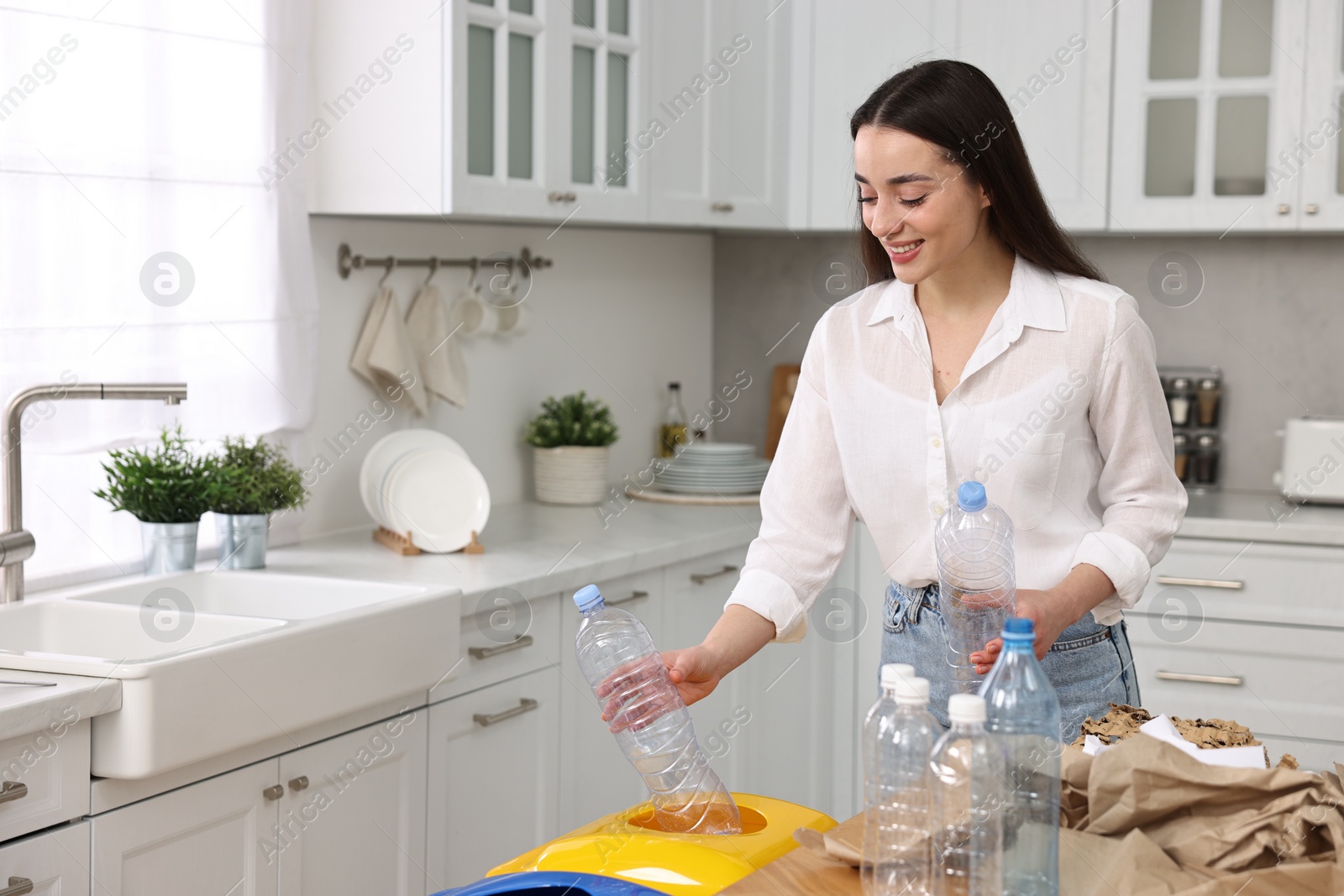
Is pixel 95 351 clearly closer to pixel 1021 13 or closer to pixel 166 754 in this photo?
pixel 166 754

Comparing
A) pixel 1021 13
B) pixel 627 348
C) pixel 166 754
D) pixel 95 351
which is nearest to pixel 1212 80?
pixel 1021 13

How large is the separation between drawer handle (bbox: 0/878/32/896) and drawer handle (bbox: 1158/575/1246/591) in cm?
240

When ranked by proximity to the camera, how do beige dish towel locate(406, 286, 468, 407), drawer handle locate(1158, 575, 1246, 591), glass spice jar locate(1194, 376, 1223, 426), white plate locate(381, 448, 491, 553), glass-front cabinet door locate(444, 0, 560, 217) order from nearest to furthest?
1. glass-front cabinet door locate(444, 0, 560, 217)
2. white plate locate(381, 448, 491, 553)
3. beige dish towel locate(406, 286, 468, 407)
4. drawer handle locate(1158, 575, 1246, 591)
5. glass spice jar locate(1194, 376, 1223, 426)

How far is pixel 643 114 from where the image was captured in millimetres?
3010

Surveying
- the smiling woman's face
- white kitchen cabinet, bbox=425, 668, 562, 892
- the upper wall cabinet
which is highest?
the upper wall cabinet

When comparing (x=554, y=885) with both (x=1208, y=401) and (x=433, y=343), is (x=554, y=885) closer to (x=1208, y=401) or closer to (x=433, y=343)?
(x=433, y=343)

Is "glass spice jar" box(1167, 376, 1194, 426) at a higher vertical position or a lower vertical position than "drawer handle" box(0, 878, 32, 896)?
higher

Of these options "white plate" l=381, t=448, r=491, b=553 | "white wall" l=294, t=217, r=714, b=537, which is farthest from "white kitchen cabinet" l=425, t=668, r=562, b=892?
"white wall" l=294, t=217, r=714, b=537

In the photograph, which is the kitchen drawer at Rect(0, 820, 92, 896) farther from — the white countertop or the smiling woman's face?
the smiling woman's face

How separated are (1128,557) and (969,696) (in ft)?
1.84

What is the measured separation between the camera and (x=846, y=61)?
11.3 ft

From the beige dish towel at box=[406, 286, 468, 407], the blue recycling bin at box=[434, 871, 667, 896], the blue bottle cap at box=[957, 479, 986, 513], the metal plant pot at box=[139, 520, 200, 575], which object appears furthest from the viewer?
the beige dish towel at box=[406, 286, 468, 407]

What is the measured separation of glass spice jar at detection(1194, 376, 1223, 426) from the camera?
345 centimetres

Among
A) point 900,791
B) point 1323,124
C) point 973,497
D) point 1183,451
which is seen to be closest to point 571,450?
point 1183,451
